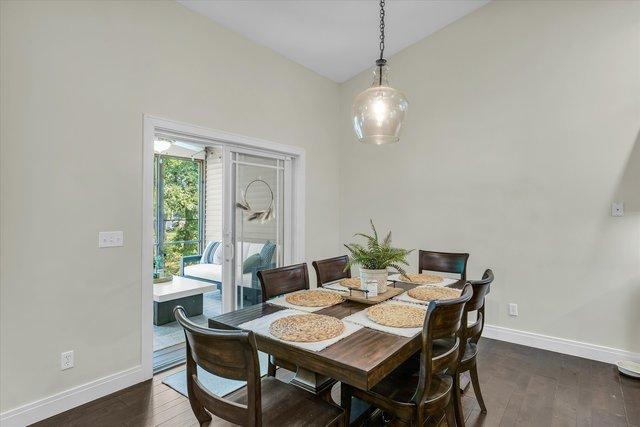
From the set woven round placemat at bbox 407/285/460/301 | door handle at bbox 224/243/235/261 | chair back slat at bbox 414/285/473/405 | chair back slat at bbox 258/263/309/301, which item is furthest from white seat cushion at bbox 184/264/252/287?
chair back slat at bbox 414/285/473/405

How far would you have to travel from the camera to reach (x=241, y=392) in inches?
62.6

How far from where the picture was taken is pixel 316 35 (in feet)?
12.3

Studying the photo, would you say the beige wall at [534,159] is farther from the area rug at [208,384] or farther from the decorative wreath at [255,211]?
the area rug at [208,384]

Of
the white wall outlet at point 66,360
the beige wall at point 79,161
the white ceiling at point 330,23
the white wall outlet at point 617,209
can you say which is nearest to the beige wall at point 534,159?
the white wall outlet at point 617,209

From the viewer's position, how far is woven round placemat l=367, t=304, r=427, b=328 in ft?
5.57

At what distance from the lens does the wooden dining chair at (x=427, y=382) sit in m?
1.48

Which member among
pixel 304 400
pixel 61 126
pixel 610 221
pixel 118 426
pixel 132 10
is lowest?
pixel 118 426

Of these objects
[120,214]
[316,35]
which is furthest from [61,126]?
[316,35]

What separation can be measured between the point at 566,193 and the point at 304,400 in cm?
319

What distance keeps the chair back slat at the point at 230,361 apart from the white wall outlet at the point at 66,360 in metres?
1.66

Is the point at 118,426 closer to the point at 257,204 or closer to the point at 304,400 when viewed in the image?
the point at 304,400

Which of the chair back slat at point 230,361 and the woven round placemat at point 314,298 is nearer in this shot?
the chair back slat at point 230,361

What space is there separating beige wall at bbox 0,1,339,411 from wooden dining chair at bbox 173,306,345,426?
152cm

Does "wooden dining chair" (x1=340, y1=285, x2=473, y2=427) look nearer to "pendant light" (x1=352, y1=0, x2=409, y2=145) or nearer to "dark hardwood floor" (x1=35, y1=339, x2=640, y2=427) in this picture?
"dark hardwood floor" (x1=35, y1=339, x2=640, y2=427)
